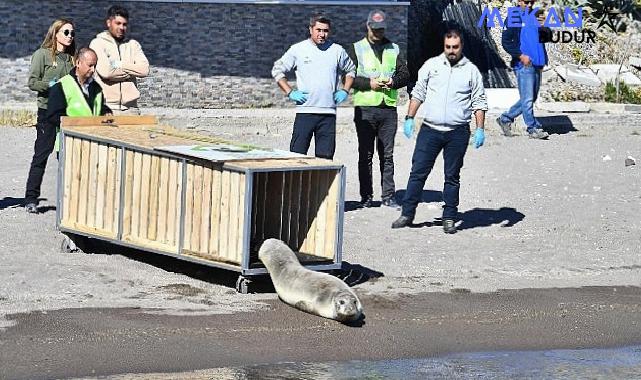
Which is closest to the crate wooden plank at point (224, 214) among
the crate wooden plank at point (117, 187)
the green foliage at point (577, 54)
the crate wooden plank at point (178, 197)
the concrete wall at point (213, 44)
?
the crate wooden plank at point (178, 197)

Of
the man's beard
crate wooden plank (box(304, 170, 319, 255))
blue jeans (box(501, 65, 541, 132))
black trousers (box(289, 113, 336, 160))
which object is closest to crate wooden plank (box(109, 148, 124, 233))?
crate wooden plank (box(304, 170, 319, 255))

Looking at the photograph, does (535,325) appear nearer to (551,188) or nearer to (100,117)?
(100,117)

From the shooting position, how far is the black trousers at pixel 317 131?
1302 centimetres

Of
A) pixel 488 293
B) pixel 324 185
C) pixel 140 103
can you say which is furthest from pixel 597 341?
pixel 140 103

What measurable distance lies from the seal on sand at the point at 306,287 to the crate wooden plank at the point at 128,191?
1181 mm

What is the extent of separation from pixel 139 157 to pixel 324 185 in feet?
4.66

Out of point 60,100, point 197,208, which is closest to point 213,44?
point 60,100

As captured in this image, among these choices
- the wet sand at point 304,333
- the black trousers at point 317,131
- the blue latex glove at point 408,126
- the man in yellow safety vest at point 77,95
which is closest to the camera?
the wet sand at point 304,333

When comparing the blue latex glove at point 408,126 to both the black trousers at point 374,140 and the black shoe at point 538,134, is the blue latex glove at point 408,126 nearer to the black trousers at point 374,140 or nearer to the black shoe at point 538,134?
the black trousers at point 374,140

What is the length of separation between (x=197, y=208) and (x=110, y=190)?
1.02m

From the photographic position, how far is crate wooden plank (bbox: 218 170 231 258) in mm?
9727

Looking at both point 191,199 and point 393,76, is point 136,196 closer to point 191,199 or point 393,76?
point 191,199

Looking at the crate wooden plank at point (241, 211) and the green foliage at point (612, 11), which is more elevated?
the green foliage at point (612, 11)

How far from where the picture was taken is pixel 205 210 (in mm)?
9891
